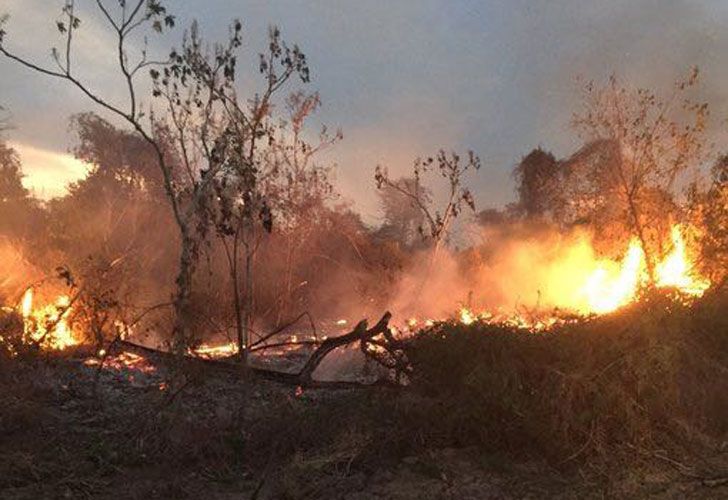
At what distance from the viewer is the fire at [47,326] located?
10.2 m

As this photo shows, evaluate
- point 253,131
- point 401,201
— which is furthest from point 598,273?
point 401,201

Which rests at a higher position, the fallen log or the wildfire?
the wildfire

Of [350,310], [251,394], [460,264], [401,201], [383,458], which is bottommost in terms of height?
[383,458]

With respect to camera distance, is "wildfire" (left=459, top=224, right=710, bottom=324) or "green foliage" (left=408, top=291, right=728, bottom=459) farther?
"wildfire" (left=459, top=224, right=710, bottom=324)

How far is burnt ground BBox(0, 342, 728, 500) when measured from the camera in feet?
20.5

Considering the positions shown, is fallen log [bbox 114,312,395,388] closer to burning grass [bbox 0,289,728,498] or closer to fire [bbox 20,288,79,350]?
burning grass [bbox 0,289,728,498]

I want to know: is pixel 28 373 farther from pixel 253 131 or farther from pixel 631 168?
pixel 631 168

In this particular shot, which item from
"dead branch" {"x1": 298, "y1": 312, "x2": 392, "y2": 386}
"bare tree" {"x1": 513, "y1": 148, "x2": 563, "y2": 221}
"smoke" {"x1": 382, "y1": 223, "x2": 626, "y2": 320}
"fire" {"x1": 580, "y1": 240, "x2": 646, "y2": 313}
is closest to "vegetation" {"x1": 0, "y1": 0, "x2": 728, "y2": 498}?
"dead branch" {"x1": 298, "y1": 312, "x2": 392, "y2": 386}

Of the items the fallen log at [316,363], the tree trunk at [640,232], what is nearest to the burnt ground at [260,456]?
the fallen log at [316,363]

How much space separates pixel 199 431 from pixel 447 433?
9.65 ft

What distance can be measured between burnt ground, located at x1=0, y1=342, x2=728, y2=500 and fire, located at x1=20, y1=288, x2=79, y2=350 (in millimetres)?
1193

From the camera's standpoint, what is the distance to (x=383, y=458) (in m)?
6.84

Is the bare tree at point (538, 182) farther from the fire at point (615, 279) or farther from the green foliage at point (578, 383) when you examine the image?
the green foliage at point (578, 383)

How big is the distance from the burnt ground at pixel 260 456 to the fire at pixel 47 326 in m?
1.19
